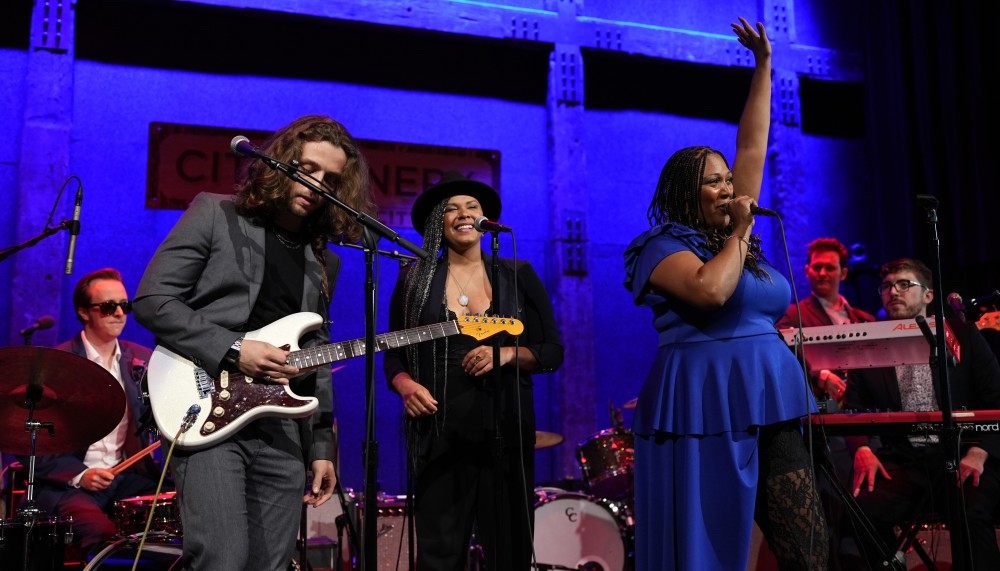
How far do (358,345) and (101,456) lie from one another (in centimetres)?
290

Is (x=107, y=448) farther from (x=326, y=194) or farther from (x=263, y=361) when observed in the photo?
(x=326, y=194)

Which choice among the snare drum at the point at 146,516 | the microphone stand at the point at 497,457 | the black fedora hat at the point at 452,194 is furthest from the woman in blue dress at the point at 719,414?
→ the snare drum at the point at 146,516

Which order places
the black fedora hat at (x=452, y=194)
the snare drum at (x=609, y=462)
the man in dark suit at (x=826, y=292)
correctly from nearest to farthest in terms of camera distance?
the black fedora hat at (x=452, y=194), the snare drum at (x=609, y=462), the man in dark suit at (x=826, y=292)

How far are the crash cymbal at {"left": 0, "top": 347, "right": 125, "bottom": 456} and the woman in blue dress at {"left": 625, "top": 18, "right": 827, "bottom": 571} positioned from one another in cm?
250

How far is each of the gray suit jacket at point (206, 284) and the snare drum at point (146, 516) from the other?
1.51m

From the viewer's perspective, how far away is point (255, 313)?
3.09 meters

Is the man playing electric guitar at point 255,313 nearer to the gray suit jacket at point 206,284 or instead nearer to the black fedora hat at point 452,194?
the gray suit jacket at point 206,284

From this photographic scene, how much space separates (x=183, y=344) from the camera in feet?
9.34

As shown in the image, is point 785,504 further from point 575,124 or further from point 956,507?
point 575,124

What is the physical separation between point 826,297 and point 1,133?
21.3 feet

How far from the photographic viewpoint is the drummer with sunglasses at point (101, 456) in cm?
480

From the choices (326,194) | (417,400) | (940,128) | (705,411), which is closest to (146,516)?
(417,400)

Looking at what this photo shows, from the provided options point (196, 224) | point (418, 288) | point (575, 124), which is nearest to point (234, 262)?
point (196, 224)

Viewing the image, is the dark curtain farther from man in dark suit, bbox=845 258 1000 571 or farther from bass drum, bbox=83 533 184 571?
bass drum, bbox=83 533 184 571
